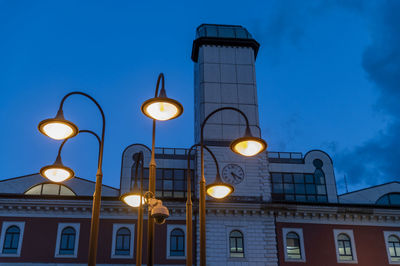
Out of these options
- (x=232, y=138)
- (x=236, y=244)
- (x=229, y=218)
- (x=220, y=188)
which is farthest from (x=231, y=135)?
(x=220, y=188)

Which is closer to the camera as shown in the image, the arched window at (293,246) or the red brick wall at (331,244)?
the red brick wall at (331,244)

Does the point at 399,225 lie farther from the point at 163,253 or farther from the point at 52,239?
the point at 52,239

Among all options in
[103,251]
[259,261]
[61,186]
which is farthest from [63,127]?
[61,186]

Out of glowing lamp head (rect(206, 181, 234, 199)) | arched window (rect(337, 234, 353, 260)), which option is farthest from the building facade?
glowing lamp head (rect(206, 181, 234, 199))

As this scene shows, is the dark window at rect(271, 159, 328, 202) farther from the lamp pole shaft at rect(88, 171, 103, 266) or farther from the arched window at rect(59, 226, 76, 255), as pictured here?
the lamp pole shaft at rect(88, 171, 103, 266)

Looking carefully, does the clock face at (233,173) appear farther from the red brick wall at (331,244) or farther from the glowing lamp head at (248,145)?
the glowing lamp head at (248,145)

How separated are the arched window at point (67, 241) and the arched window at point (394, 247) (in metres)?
19.9

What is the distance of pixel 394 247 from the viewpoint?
27.7 meters

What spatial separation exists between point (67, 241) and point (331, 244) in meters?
16.4

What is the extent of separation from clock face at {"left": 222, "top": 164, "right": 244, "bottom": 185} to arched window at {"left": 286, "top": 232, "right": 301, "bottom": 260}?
5.07 m

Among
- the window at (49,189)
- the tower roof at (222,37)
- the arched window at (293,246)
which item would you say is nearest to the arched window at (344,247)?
the arched window at (293,246)

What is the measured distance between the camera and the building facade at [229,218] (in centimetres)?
2573

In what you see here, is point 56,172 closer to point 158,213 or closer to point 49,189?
point 158,213

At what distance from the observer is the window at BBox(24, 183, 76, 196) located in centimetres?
2972
